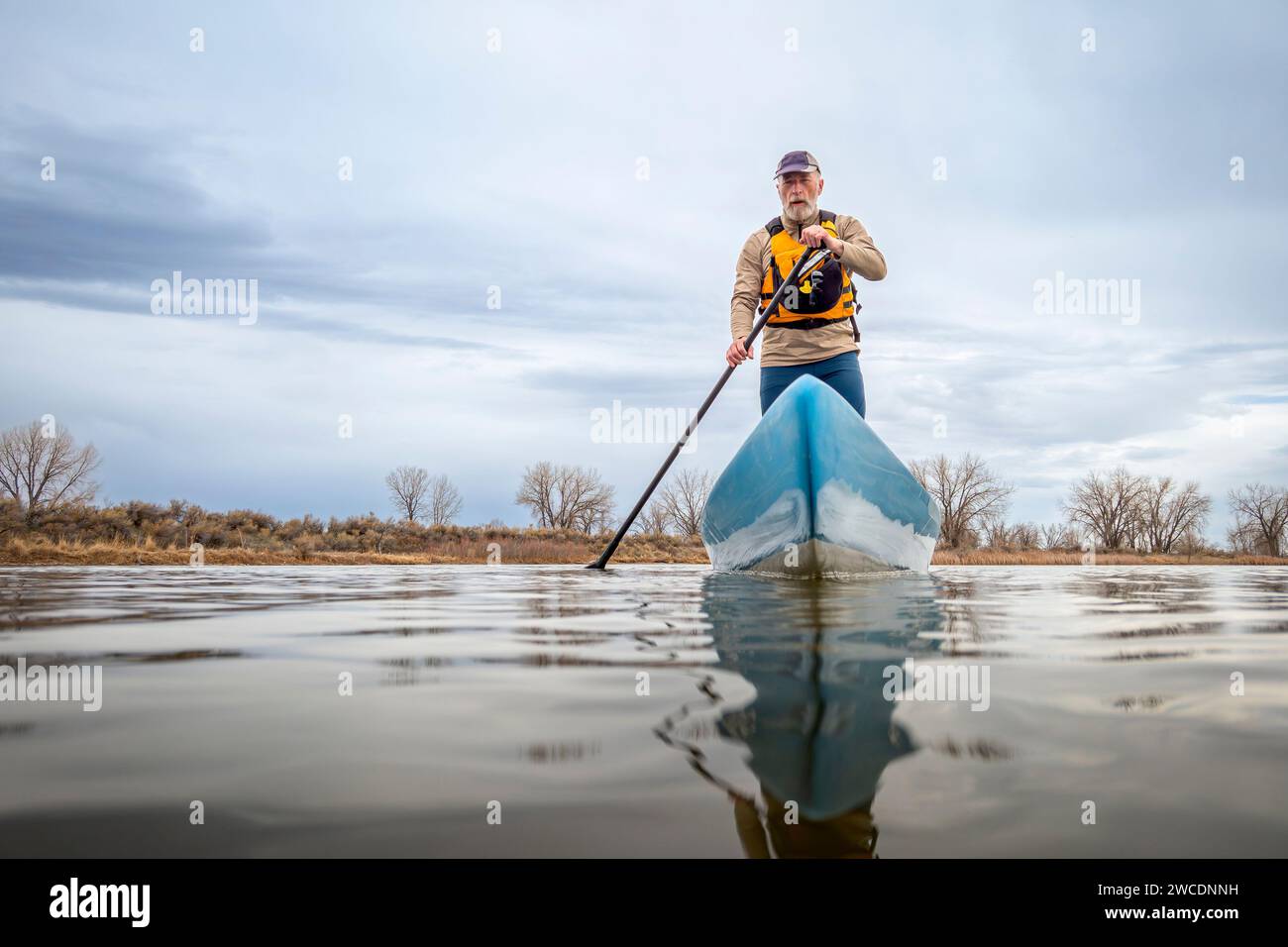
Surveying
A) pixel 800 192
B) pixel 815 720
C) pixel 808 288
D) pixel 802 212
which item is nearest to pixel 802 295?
pixel 808 288

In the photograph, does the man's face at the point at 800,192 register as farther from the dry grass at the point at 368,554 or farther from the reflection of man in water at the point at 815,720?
the dry grass at the point at 368,554

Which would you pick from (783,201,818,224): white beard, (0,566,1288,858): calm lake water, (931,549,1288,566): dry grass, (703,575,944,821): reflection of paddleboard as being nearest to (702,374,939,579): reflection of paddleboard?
(783,201,818,224): white beard

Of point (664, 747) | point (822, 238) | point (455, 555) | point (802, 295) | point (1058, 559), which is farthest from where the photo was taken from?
point (1058, 559)

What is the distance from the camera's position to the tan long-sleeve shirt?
529 cm

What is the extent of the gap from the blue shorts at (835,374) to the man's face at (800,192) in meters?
1.05

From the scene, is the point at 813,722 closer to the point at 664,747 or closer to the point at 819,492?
the point at 664,747

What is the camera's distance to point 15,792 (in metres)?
0.87

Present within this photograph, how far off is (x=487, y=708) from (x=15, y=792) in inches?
23.7

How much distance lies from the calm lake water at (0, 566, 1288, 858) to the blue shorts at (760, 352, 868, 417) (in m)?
3.71

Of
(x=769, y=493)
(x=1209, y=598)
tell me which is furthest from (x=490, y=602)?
(x=1209, y=598)

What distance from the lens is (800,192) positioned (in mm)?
5496

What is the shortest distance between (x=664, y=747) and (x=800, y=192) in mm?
5200

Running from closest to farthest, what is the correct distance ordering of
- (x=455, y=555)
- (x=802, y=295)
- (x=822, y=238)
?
(x=822, y=238) → (x=802, y=295) → (x=455, y=555)

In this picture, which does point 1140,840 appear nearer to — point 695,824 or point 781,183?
point 695,824
